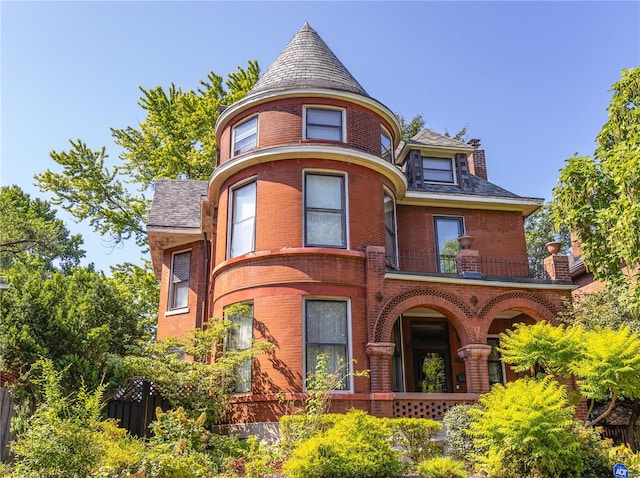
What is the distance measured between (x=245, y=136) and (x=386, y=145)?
4.14m

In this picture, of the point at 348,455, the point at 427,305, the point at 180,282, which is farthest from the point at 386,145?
the point at 348,455

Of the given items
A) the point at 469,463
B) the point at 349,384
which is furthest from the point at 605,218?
the point at 349,384

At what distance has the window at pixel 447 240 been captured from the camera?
56.0 feet

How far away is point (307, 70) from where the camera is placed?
16.1 metres

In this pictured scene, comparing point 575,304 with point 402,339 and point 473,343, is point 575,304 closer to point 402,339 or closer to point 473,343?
point 473,343

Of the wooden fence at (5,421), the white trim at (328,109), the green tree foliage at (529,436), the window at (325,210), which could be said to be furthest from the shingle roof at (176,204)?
the green tree foliage at (529,436)

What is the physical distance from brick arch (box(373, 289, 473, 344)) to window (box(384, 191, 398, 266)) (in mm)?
2123

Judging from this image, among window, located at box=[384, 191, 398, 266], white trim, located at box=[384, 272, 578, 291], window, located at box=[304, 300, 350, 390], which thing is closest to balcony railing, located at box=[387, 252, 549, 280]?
window, located at box=[384, 191, 398, 266]

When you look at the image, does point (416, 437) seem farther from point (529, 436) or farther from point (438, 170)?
point (438, 170)

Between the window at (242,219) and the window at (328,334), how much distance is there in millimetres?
2437

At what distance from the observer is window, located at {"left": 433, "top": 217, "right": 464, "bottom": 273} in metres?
A: 17.1

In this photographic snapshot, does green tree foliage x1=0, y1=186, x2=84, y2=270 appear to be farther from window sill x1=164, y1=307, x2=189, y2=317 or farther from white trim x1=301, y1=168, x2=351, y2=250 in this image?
white trim x1=301, y1=168, x2=351, y2=250

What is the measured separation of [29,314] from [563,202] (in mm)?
12173

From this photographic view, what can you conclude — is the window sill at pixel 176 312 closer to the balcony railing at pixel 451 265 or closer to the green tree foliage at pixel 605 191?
the balcony railing at pixel 451 265
